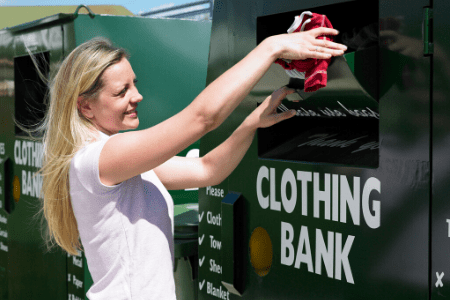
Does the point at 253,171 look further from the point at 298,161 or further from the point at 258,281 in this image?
the point at 258,281

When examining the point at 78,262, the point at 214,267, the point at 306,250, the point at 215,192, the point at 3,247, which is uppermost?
the point at 215,192

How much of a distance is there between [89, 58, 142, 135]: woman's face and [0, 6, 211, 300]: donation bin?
1.46 meters

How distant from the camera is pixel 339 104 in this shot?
1.78 m

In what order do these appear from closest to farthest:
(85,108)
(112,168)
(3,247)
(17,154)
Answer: (112,168) < (85,108) < (17,154) < (3,247)

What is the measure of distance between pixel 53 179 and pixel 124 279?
38 cm

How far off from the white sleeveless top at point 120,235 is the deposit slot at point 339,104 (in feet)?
1.82

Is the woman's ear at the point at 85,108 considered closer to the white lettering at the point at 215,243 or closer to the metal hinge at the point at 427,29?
the white lettering at the point at 215,243

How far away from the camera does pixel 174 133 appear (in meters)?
1.46

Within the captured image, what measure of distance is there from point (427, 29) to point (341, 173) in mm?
485

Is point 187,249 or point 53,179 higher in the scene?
point 53,179

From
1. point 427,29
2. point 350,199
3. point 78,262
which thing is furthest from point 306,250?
point 78,262

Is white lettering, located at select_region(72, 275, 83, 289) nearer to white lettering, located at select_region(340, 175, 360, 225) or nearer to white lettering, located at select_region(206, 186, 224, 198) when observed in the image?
white lettering, located at select_region(206, 186, 224, 198)

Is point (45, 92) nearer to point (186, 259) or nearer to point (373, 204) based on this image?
point (186, 259)

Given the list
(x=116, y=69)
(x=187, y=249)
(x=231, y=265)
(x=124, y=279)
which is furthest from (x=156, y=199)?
(x=187, y=249)
